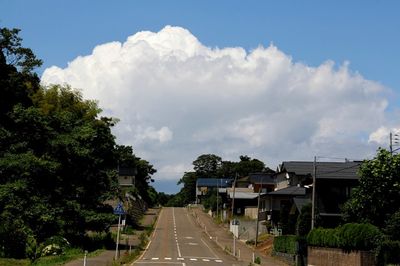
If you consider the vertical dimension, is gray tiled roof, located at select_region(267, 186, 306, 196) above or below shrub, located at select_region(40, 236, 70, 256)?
above

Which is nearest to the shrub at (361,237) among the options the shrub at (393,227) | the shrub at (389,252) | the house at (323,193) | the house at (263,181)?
the shrub at (389,252)

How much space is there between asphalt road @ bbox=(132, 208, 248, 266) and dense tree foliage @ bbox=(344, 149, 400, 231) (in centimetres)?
900

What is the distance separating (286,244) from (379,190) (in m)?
12.7

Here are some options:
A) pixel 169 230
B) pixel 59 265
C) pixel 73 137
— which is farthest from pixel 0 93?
pixel 169 230

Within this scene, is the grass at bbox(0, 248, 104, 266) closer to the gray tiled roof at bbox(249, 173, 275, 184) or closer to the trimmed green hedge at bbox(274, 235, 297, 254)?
the trimmed green hedge at bbox(274, 235, 297, 254)

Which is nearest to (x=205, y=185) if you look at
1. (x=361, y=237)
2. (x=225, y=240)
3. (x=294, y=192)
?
(x=225, y=240)

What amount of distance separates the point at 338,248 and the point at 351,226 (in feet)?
6.18

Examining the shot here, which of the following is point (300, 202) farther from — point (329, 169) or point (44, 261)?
point (44, 261)

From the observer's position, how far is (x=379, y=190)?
36.7 metres

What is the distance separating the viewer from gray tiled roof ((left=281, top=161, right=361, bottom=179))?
178ft

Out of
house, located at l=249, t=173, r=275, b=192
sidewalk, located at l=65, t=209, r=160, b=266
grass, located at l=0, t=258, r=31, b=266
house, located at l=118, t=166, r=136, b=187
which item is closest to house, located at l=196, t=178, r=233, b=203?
house, located at l=118, t=166, r=136, b=187

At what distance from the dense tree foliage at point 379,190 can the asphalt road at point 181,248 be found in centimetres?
900

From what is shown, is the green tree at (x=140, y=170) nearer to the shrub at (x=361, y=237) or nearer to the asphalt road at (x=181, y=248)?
the asphalt road at (x=181, y=248)

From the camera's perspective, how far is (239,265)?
38.8m
